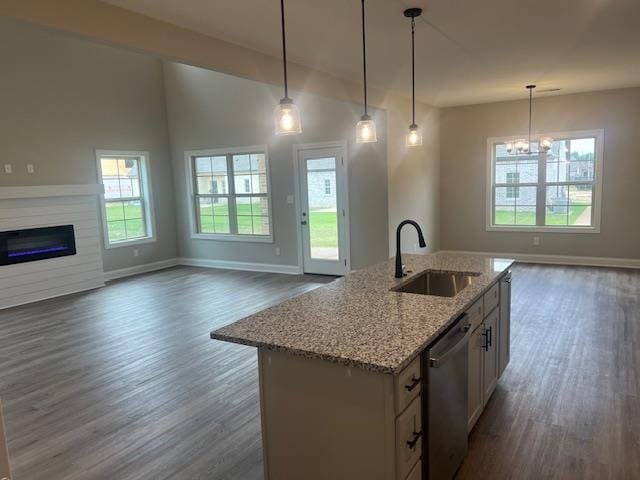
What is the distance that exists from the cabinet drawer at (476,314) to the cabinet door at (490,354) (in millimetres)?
126

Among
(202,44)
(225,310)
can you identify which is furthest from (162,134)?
(202,44)

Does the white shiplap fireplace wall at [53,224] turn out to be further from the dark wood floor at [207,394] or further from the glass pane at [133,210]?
the glass pane at [133,210]

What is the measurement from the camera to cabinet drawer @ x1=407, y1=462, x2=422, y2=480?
6.09 ft

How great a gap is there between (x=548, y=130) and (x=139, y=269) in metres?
7.19

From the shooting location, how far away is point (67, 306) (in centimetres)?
597

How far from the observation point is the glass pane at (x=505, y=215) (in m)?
7.88

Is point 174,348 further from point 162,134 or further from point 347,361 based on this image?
point 162,134

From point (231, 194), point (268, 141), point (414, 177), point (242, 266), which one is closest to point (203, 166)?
point (231, 194)

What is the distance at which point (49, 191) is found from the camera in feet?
20.7

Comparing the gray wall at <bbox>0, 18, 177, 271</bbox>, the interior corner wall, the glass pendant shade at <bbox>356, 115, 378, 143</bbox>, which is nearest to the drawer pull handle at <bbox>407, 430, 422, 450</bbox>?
the glass pendant shade at <bbox>356, 115, 378, 143</bbox>

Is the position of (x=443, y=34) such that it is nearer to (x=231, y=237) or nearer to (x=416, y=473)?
(x=416, y=473)

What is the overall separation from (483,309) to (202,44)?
2844 mm

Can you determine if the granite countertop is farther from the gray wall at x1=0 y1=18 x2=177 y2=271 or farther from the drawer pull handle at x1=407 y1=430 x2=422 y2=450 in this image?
the gray wall at x1=0 y1=18 x2=177 y2=271

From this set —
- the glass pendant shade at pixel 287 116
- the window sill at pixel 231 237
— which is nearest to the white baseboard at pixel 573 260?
the window sill at pixel 231 237
